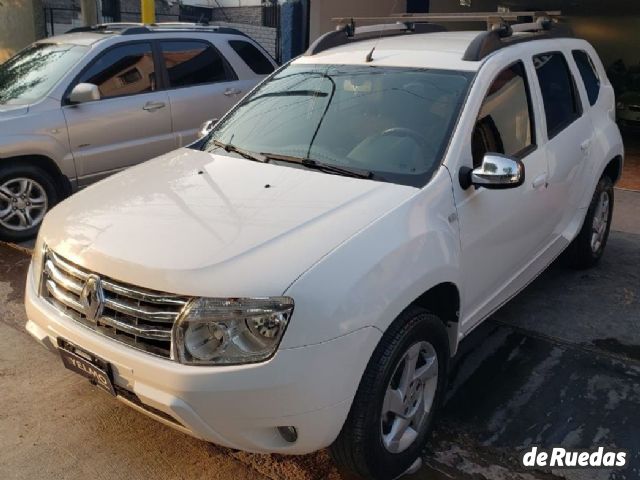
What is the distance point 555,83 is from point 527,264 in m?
1.27

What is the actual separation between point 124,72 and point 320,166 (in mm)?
3863

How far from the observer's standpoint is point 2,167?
221 inches

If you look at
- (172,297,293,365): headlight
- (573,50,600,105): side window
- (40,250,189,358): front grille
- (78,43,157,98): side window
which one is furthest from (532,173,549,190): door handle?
(78,43,157,98): side window

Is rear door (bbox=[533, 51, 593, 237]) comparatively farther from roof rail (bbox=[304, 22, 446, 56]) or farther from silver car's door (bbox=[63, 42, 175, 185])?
silver car's door (bbox=[63, 42, 175, 185])

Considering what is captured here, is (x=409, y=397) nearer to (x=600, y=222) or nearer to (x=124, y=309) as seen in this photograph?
(x=124, y=309)

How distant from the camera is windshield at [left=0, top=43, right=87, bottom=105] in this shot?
593 centimetres

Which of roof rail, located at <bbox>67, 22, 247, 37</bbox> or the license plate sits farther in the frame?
roof rail, located at <bbox>67, 22, 247, 37</bbox>

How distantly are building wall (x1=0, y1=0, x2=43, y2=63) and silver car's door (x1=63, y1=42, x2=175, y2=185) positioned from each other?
5506 millimetres

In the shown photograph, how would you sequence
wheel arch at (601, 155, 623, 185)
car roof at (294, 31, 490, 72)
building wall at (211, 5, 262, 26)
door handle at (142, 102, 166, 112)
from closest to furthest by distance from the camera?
car roof at (294, 31, 490, 72) < wheel arch at (601, 155, 623, 185) < door handle at (142, 102, 166, 112) < building wall at (211, 5, 262, 26)

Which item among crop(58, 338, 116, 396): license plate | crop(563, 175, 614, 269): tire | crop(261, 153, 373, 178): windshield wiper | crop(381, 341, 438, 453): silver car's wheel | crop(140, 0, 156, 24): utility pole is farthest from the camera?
crop(140, 0, 156, 24): utility pole

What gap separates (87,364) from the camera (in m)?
2.62

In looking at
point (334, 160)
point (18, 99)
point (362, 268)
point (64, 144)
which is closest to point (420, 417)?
point (362, 268)

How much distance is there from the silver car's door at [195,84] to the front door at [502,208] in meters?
3.90

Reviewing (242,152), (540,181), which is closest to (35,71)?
(242,152)
